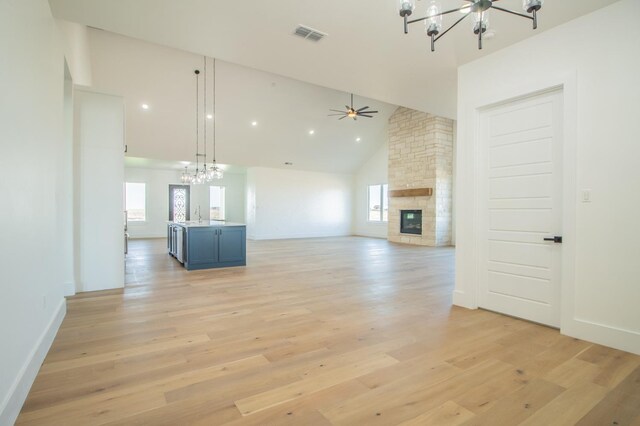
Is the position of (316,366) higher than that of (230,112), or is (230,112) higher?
(230,112)

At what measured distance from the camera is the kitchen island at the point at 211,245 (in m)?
6.01

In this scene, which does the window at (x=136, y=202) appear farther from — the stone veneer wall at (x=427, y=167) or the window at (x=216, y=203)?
the stone veneer wall at (x=427, y=167)

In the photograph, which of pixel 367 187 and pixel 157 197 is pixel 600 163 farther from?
pixel 157 197

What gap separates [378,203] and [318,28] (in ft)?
34.2

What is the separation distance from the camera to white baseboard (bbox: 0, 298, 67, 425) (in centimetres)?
163

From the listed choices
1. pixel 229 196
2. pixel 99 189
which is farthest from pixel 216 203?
pixel 99 189

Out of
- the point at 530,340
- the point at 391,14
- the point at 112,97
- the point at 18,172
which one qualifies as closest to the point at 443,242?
the point at 530,340

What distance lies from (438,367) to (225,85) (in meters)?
7.93

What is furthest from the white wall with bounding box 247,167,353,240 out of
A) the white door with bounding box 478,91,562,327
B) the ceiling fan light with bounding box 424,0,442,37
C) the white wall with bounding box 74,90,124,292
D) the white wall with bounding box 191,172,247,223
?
the ceiling fan light with bounding box 424,0,442,37

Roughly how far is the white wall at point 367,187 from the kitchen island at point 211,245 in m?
7.45

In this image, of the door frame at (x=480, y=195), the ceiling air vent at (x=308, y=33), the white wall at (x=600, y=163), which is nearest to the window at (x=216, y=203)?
the ceiling air vent at (x=308, y=33)

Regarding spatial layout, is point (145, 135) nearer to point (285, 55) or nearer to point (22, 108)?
point (285, 55)

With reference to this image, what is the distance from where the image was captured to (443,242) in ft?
33.5

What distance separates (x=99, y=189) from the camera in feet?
14.5
